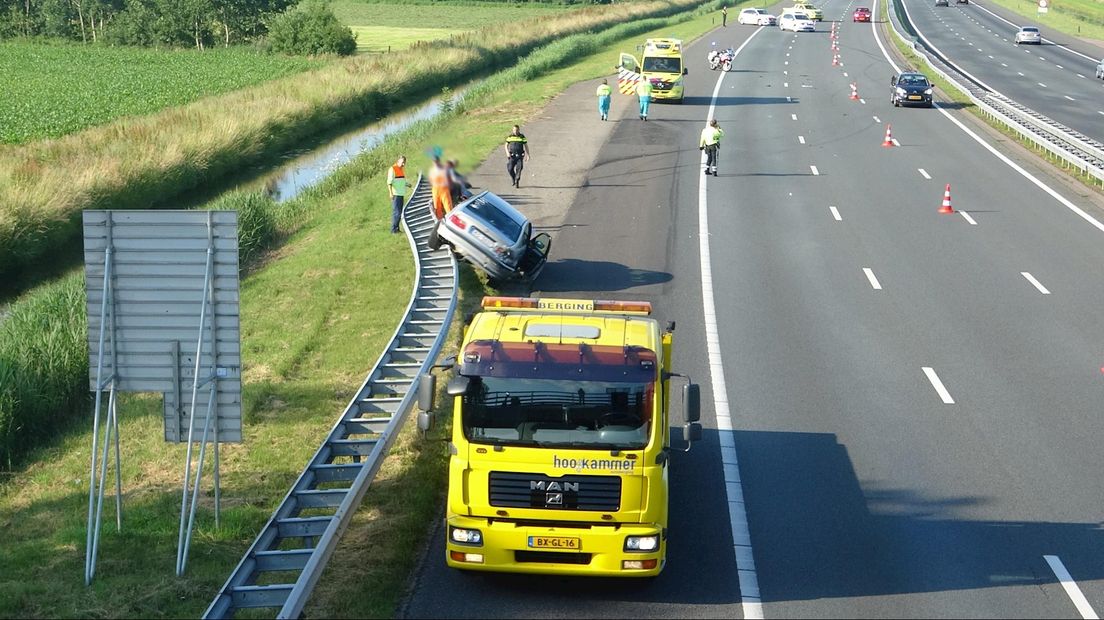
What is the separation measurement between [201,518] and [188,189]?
27.0 metres

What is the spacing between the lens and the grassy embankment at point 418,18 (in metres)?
94.2

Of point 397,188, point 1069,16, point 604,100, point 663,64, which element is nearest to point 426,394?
point 397,188

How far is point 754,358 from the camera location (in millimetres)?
19891

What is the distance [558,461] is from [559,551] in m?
0.76

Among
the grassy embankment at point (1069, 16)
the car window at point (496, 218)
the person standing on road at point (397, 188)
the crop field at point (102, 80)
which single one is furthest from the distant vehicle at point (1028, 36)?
the car window at point (496, 218)

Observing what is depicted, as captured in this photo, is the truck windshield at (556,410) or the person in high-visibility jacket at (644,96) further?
the person in high-visibility jacket at (644,96)

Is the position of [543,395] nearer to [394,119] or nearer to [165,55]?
[394,119]

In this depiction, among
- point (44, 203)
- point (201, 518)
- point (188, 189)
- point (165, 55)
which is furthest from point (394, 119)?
point (201, 518)

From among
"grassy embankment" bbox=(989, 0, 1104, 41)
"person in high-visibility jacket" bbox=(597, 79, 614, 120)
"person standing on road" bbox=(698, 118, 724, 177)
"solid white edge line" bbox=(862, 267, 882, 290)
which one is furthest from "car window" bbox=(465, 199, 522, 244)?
"grassy embankment" bbox=(989, 0, 1104, 41)

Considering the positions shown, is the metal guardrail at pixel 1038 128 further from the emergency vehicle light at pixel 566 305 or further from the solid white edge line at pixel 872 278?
the emergency vehicle light at pixel 566 305

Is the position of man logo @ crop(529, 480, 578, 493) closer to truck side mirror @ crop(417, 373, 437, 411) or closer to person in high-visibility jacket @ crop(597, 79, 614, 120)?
truck side mirror @ crop(417, 373, 437, 411)

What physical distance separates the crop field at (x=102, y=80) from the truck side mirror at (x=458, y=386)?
3307 cm

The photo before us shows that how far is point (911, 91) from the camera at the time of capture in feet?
168

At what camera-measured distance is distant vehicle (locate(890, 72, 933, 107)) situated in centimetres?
5103
